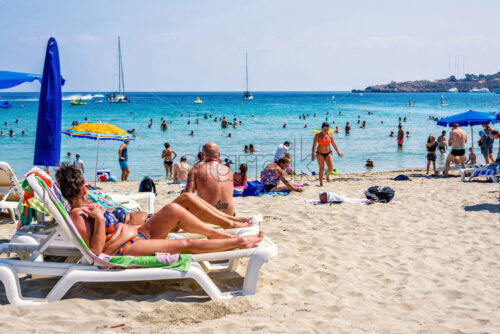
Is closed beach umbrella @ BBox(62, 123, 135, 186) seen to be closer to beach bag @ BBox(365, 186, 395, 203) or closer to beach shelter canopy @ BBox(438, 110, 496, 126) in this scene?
beach bag @ BBox(365, 186, 395, 203)

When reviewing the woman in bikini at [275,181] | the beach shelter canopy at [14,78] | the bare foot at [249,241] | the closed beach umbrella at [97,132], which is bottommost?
the woman in bikini at [275,181]

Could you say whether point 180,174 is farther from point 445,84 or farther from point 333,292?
point 445,84

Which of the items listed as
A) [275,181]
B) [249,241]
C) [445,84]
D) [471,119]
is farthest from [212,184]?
[445,84]

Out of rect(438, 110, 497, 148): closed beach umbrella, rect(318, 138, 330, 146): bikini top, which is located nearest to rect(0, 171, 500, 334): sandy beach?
rect(318, 138, 330, 146): bikini top

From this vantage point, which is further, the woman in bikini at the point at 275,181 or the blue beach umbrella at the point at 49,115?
the woman in bikini at the point at 275,181

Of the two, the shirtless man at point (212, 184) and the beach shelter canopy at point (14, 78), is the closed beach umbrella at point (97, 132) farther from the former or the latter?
the shirtless man at point (212, 184)

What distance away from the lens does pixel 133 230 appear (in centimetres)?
362

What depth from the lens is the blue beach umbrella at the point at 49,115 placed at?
4973 millimetres

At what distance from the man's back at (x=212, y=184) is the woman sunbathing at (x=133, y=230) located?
733 mm

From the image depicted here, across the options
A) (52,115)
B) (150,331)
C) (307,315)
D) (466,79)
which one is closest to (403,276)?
(307,315)

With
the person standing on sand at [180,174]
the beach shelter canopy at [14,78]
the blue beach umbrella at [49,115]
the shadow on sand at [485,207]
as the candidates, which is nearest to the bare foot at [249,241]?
the blue beach umbrella at [49,115]

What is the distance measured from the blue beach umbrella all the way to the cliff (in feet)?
586

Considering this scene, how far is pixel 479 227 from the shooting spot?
19.5 ft

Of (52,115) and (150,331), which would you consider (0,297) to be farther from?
(52,115)
